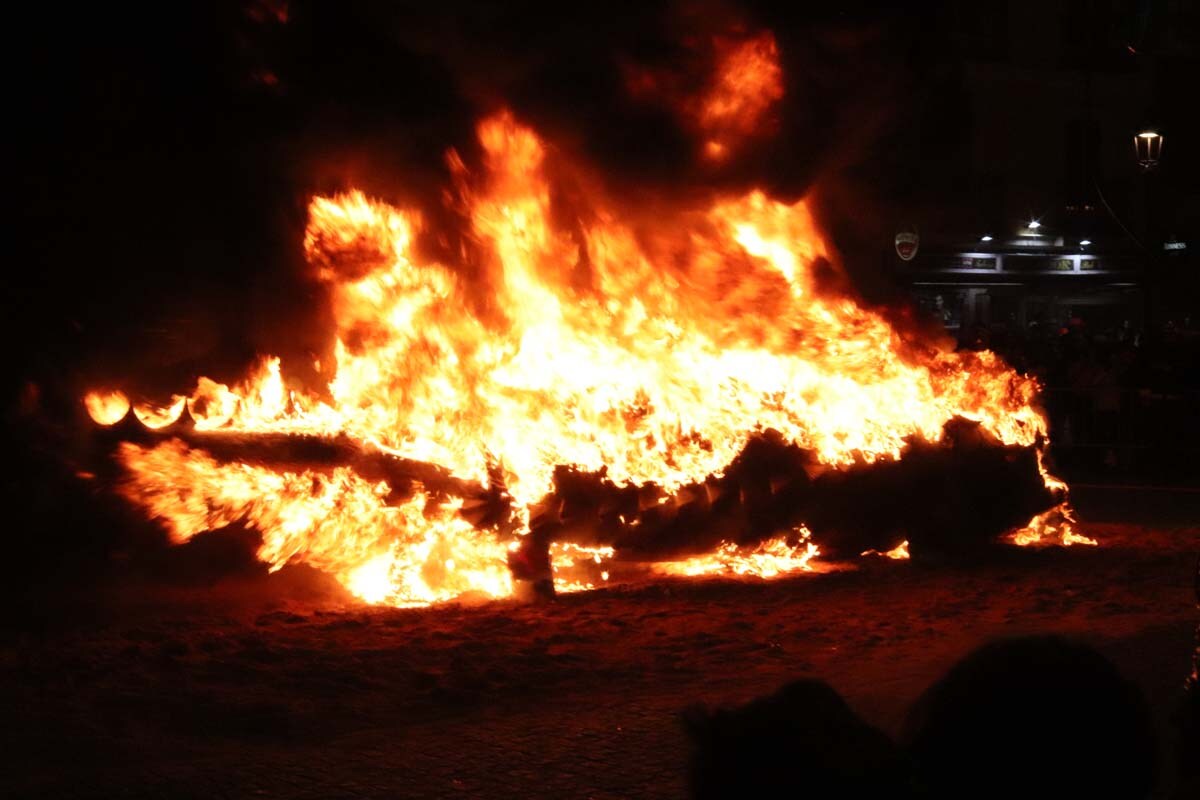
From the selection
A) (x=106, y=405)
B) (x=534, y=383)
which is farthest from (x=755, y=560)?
(x=106, y=405)

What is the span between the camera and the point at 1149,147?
18.3 m

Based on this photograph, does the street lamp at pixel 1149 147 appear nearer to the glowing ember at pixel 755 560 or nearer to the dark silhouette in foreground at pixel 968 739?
the glowing ember at pixel 755 560

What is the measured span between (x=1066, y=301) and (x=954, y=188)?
6992mm

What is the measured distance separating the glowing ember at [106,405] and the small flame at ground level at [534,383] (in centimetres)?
2

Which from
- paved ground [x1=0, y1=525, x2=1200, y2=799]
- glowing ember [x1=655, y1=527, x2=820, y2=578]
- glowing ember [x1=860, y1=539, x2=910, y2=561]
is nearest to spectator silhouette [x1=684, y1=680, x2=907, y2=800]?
paved ground [x1=0, y1=525, x2=1200, y2=799]

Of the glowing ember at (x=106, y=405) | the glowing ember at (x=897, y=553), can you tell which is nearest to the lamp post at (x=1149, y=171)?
the glowing ember at (x=897, y=553)

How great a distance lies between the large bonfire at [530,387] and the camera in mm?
9055

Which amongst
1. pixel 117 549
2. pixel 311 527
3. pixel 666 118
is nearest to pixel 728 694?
pixel 311 527

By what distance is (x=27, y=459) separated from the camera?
8.59m

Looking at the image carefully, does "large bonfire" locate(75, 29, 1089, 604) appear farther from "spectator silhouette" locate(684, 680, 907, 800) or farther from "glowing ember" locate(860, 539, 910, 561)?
"spectator silhouette" locate(684, 680, 907, 800)

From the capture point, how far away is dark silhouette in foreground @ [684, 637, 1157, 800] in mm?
1657

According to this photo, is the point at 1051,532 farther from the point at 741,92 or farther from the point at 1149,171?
the point at 1149,171

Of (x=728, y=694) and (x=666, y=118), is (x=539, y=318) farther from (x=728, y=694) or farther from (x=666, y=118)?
(x=728, y=694)

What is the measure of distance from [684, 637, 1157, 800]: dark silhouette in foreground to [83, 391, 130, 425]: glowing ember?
8.28m
